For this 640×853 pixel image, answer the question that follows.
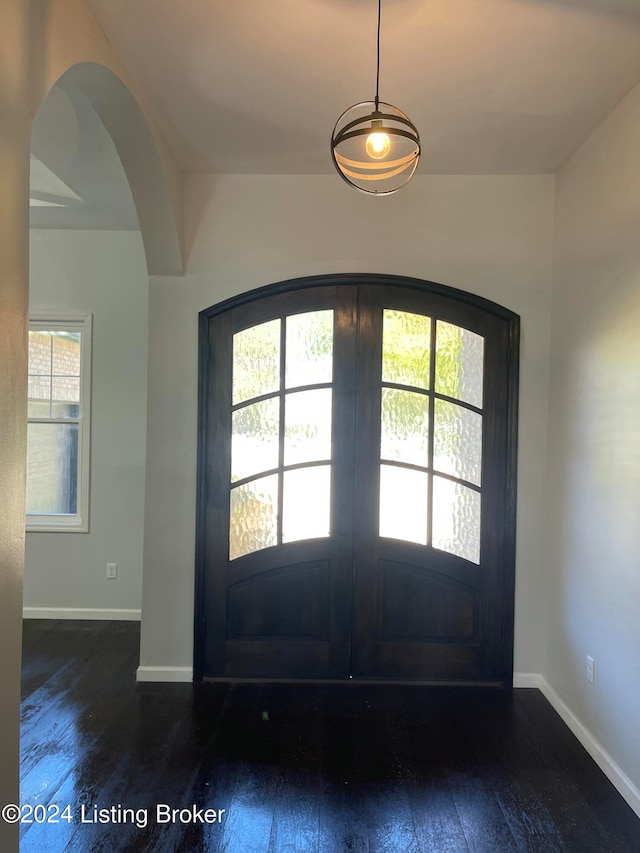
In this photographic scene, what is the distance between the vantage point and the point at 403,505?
317 cm

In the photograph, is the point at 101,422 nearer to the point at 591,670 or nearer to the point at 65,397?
the point at 65,397

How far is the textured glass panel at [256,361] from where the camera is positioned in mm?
3182

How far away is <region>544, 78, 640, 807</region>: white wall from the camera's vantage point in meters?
2.27

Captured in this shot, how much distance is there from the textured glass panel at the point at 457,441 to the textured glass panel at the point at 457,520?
93mm

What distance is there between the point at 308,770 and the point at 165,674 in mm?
1168

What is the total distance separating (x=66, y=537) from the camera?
418 centimetres

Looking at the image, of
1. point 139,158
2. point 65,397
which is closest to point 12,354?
point 139,158

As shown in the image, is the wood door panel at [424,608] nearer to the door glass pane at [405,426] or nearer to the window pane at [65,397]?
the door glass pane at [405,426]

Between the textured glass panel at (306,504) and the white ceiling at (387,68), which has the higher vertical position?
the white ceiling at (387,68)

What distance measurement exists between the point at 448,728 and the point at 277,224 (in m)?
2.83

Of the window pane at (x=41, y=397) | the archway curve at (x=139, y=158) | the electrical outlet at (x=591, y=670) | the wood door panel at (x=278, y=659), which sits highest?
the archway curve at (x=139, y=158)

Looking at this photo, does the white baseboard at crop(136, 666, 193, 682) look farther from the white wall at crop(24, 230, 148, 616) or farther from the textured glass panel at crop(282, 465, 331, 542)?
the white wall at crop(24, 230, 148, 616)

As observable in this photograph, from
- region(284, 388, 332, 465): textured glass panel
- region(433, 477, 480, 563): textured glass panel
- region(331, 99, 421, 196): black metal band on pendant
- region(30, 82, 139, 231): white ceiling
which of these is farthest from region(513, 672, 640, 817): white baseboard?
region(30, 82, 139, 231): white ceiling
